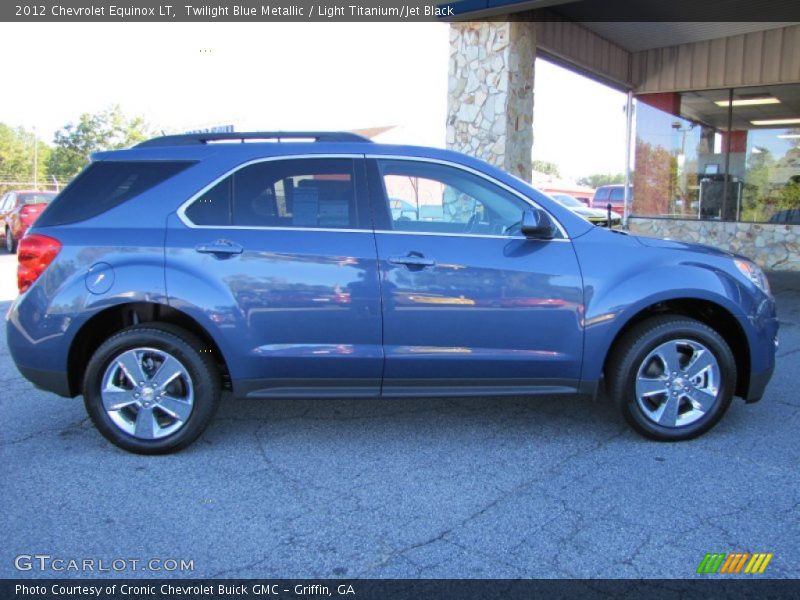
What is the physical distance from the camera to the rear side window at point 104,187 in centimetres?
404

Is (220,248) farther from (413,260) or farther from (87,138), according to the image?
(87,138)

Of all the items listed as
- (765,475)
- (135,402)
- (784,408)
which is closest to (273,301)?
(135,402)

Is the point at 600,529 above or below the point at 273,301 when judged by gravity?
below

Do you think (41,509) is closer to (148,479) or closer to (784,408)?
(148,479)

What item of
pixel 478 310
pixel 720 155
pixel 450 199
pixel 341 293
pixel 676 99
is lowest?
pixel 478 310

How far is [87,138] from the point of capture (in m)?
54.9

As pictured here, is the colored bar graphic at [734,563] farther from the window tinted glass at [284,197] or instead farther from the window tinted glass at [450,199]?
the window tinted glass at [284,197]

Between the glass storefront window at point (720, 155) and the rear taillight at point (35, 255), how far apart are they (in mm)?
12904

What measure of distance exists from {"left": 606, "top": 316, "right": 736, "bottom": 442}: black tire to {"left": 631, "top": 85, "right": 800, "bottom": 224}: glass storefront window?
1028 centimetres

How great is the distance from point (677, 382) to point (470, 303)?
4.59ft

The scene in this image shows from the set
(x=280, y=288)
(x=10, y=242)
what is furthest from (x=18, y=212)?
(x=280, y=288)

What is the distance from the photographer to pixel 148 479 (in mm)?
3754

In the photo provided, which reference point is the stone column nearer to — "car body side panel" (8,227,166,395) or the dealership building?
the dealership building
